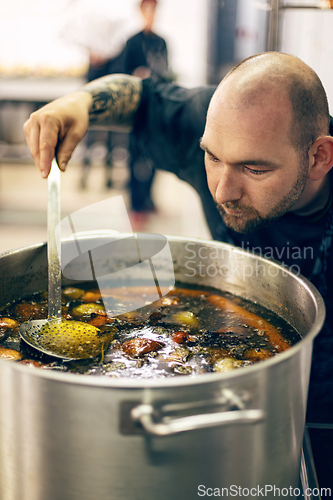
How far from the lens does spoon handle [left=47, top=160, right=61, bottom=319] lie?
0.94 m

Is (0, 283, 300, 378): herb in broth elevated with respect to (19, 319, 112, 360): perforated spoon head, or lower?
lower

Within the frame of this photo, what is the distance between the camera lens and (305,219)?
4.12 ft

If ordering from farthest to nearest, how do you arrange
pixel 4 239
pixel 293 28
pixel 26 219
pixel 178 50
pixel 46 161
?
1. pixel 178 50
2. pixel 26 219
3. pixel 4 239
4. pixel 293 28
5. pixel 46 161

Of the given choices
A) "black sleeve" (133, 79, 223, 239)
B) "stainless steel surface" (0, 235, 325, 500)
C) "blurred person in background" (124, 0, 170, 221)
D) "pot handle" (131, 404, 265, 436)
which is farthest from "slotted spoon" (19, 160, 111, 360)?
"blurred person in background" (124, 0, 170, 221)

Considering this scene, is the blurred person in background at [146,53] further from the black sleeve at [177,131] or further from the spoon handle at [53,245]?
the spoon handle at [53,245]

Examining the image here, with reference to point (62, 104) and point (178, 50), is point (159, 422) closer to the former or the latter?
point (62, 104)

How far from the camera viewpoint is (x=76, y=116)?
3.70 ft

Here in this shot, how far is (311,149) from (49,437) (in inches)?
34.4

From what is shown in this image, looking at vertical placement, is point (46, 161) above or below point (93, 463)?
above

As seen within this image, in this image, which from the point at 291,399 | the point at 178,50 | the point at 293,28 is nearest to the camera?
the point at 291,399

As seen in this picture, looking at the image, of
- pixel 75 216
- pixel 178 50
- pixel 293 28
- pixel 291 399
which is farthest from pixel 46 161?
pixel 178 50

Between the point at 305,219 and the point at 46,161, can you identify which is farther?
the point at 305,219

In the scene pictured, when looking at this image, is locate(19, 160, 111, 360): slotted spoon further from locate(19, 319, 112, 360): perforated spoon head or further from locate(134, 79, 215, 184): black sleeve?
locate(134, 79, 215, 184): black sleeve

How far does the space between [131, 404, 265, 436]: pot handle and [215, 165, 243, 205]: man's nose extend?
1.94ft
